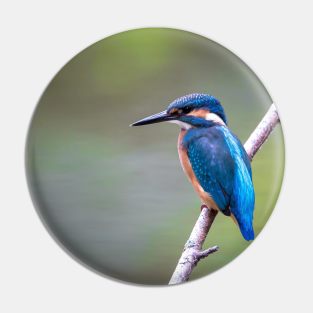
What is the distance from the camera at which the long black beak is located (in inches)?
117

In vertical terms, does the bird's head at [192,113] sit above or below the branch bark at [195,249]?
above

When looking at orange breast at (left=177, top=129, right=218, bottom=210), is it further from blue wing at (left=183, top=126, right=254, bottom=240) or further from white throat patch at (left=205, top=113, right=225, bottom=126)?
white throat patch at (left=205, top=113, right=225, bottom=126)

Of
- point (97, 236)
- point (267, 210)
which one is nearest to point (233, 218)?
point (267, 210)

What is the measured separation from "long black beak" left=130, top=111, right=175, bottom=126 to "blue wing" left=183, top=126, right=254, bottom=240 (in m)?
0.13

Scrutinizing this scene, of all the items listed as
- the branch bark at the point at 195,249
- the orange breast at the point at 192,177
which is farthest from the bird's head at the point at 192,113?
the branch bark at the point at 195,249

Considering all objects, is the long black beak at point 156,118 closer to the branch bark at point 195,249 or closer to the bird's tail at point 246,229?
the branch bark at point 195,249

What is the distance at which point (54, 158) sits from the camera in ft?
9.64

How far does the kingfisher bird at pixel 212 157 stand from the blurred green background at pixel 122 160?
4cm

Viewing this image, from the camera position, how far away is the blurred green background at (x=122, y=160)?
2.92 meters

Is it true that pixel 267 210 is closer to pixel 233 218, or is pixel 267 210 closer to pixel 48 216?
pixel 233 218

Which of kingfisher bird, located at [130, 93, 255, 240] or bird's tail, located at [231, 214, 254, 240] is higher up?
kingfisher bird, located at [130, 93, 255, 240]

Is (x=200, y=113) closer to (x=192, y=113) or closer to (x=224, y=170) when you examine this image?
(x=192, y=113)

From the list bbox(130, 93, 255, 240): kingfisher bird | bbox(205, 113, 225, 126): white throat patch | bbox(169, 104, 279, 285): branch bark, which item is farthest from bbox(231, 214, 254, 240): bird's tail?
bbox(205, 113, 225, 126): white throat patch

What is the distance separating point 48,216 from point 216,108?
103 centimetres
